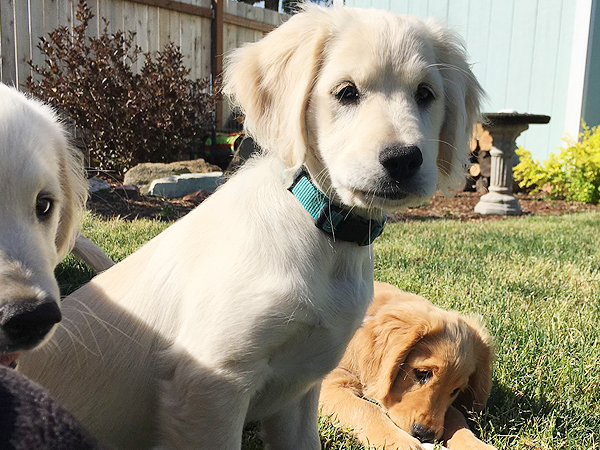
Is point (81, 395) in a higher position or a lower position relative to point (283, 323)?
lower

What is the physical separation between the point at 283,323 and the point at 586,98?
11.8m

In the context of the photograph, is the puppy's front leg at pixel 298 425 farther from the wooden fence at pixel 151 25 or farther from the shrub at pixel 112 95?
the wooden fence at pixel 151 25

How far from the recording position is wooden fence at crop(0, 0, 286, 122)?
8320 millimetres

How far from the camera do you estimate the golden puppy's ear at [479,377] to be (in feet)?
8.52

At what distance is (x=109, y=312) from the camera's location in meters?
2.00

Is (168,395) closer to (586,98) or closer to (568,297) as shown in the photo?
(568,297)

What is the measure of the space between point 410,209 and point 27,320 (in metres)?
7.91

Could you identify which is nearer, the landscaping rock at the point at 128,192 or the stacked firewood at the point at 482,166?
the landscaping rock at the point at 128,192

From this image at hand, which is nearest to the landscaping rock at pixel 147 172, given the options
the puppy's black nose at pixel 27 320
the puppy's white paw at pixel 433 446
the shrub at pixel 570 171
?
the puppy's white paw at pixel 433 446

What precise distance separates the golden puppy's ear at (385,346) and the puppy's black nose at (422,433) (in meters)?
0.20

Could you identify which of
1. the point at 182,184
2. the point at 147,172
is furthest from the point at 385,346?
the point at 147,172

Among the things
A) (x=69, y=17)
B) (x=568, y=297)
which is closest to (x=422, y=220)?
(x=568, y=297)

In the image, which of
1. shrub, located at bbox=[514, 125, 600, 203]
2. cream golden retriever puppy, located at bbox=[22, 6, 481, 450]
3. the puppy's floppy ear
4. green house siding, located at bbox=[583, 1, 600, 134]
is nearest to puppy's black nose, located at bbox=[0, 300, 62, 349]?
cream golden retriever puppy, located at bbox=[22, 6, 481, 450]

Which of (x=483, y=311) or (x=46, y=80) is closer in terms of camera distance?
(x=483, y=311)
